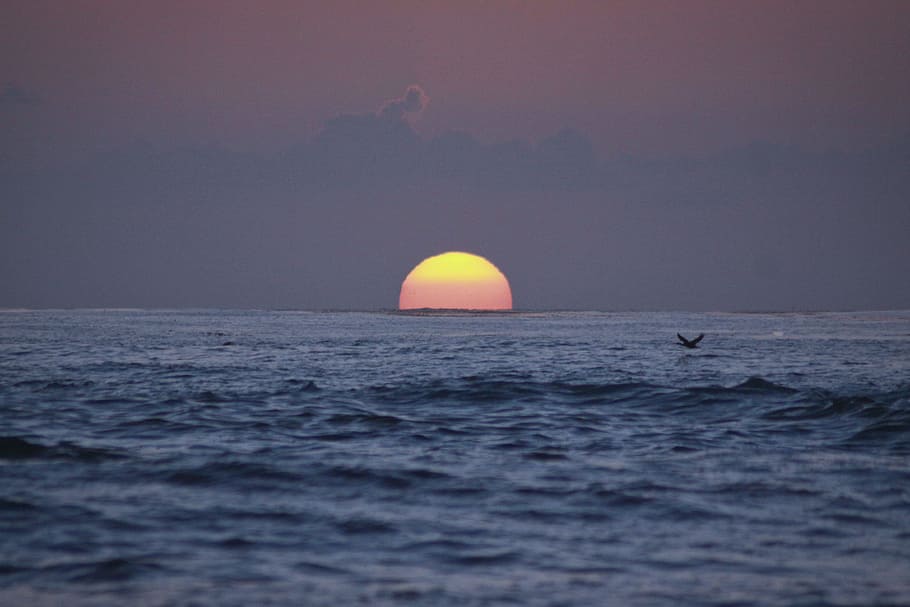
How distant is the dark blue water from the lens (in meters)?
8.48

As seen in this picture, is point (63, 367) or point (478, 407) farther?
point (63, 367)

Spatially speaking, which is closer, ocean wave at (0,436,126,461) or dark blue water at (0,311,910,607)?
dark blue water at (0,311,910,607)

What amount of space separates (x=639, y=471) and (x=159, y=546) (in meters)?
7.58

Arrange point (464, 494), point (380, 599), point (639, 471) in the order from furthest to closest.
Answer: point (639, 471) → point (464, 494) → point (380, 599)

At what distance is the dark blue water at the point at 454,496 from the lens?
334 inches

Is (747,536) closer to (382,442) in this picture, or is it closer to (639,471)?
(639,471)

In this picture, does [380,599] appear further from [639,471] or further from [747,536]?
[639,471]

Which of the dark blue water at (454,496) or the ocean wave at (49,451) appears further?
the ocean wave at (49,451)

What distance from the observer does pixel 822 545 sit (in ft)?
32.3

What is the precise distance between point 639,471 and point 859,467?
373cm

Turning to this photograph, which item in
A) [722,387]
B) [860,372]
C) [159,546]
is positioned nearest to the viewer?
[159,546]

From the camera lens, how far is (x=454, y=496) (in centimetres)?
1234

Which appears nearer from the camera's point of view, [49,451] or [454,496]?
[454,496]

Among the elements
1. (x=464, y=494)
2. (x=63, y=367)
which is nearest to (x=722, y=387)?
(x=464, y=494)
